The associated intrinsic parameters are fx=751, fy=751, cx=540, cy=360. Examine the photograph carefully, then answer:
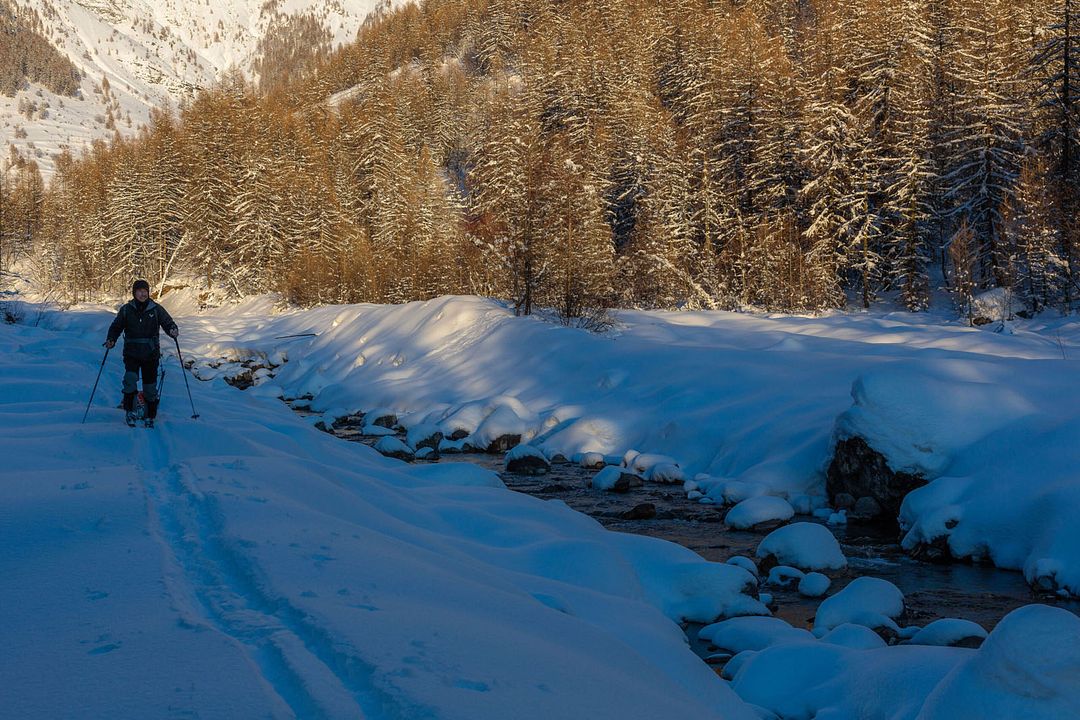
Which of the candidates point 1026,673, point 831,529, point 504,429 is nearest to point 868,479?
point 831,529

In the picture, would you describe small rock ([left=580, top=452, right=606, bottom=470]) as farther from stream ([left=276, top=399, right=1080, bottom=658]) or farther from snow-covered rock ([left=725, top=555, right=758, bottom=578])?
snow-covered rock ([left=725, top=555, right=758, bottom=578])

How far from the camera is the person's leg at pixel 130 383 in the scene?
9.22 metres

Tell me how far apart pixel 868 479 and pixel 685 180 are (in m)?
29.3

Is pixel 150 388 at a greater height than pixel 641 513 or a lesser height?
greater

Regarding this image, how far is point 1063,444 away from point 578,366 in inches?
414

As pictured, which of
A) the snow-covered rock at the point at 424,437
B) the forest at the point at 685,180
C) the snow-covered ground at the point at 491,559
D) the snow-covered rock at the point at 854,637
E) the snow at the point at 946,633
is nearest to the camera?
the snow-covered ground at the point at 491,559

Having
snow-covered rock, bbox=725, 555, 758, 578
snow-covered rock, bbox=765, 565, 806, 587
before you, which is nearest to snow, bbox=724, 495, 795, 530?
snow-covered rock, bbox=725, 555, 758, 578

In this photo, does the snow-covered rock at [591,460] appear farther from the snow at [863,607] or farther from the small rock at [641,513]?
the snow at [863,607]

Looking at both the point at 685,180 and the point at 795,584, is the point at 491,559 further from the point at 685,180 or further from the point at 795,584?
the point at 685,180

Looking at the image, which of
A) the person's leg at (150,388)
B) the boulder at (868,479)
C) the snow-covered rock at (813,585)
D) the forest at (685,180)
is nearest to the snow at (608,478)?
the boulder at (868,479)

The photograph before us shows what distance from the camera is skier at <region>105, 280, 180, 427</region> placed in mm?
9305

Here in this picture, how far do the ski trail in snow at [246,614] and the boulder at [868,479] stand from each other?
797 cm

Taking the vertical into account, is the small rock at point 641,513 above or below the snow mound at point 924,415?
below

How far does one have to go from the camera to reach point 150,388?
30.7 feet
